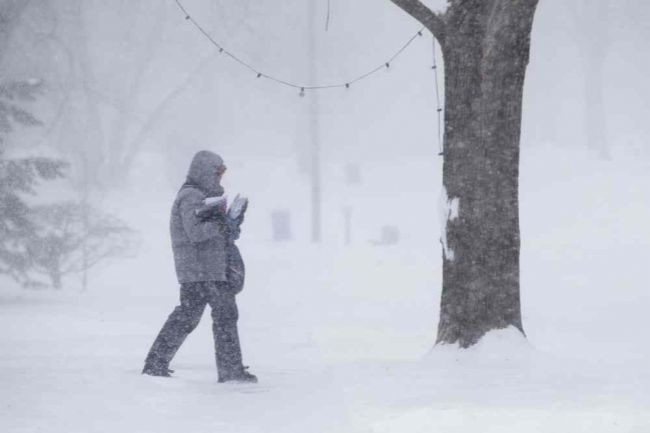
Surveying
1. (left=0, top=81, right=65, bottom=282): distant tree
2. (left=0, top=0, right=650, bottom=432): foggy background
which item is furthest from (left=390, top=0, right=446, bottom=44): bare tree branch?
(left=0, top=81, right=65, bottom=282): distant tree

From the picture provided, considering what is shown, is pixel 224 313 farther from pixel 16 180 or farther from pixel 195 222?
pixel 16 180

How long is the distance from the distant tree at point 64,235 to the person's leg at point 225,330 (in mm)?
9551

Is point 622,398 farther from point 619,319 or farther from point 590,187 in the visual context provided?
point 590,187

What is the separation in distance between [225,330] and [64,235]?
35.5ft

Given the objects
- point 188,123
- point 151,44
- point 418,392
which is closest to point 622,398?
point 418,392

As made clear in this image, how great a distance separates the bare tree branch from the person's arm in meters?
2.17

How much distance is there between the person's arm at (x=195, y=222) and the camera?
26.9 ft

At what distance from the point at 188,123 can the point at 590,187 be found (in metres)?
19.2

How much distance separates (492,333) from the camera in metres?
8.39

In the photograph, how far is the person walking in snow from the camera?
8.24m

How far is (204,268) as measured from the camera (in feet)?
27.1

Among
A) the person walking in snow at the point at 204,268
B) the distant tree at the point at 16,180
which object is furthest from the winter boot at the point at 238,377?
the distant tree at the point at 16,180

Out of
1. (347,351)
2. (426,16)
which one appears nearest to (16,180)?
(347,351)

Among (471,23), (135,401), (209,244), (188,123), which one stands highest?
(188,123)
